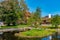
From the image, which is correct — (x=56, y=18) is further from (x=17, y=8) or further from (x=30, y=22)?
(x=17, y=8)

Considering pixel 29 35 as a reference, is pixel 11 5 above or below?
above

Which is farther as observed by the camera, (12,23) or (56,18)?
(12,23)

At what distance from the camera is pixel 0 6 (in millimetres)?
94062

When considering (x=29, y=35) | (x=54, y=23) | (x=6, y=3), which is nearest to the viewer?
(x=29, y=35)

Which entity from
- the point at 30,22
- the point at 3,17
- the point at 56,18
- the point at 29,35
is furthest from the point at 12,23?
the point at 29,35

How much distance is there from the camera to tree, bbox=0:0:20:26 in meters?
91.7

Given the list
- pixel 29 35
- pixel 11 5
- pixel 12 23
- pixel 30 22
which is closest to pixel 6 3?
pixel 11 5

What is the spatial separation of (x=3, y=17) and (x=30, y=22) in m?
14.4

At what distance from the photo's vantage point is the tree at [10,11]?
301ft

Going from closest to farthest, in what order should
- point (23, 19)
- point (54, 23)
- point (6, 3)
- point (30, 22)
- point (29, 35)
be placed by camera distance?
point (29, 35) → point (54, 23) → point (30, 22) → point (6, 3) → point (23, 19)

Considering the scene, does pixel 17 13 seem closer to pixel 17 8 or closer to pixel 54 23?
pixel 17 8

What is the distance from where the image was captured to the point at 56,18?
3265 inches

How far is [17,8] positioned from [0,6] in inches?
335

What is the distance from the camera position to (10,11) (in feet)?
302
